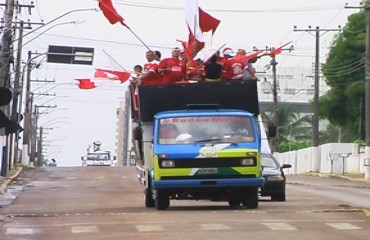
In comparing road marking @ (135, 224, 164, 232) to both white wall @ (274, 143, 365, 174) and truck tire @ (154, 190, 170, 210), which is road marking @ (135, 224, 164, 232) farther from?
white wall @ (274, 143, 365, 174)

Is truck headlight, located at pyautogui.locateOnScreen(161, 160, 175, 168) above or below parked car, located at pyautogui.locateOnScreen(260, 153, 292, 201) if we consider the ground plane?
above

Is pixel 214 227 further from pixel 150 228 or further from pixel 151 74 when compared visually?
pixel 151 74

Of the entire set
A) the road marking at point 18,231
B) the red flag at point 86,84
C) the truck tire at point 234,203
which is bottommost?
the road marking at point 18,231

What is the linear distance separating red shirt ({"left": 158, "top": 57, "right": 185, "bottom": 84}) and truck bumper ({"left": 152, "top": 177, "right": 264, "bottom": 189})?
2.42 m

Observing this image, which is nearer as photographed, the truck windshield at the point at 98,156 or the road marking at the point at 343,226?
the road marking at the point at 343,226

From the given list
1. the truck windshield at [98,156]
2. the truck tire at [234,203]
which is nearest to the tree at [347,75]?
the truck windshield at [98,156]

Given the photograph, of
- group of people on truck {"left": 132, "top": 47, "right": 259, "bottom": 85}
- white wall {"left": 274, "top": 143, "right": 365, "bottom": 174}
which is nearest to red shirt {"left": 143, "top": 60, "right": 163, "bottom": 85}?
group of people on truck {"left": 132, "top": 47, "right": 259, "bottom": 85}

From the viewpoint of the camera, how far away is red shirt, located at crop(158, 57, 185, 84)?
24.6 meters

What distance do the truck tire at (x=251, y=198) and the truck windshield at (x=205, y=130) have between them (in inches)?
47.7

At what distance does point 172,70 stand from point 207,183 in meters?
2.81

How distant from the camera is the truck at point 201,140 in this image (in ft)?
77.0

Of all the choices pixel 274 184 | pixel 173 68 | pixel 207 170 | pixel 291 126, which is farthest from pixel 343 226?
pixel 291 126

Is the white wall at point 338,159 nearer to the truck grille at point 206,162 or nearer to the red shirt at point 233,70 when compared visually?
the red shirt at point 233,70

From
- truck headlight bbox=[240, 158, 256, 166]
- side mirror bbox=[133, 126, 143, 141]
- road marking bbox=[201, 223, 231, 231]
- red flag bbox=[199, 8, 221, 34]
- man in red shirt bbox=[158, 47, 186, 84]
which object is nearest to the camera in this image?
road marking bbox=[201, 223, 231, 231]
